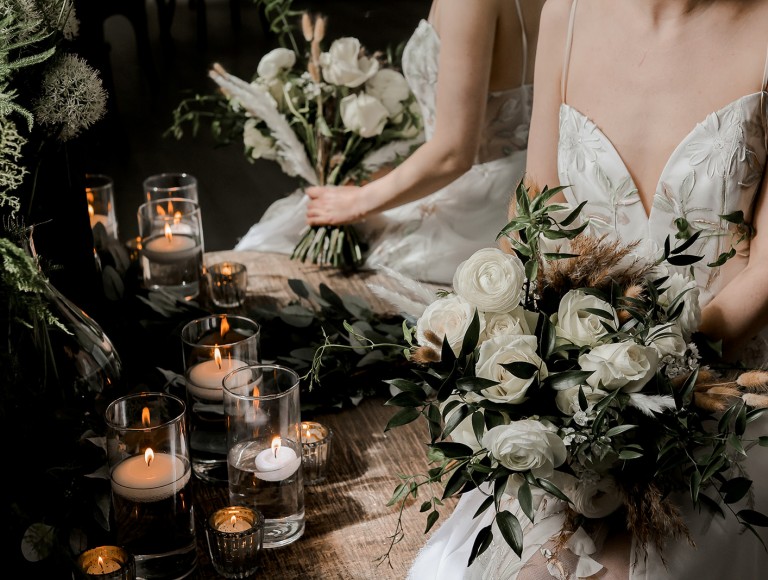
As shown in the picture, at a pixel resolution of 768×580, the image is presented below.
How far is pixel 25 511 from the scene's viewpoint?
3.19 ft

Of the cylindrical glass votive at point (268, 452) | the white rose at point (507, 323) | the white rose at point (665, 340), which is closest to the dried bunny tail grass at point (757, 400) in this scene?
the white rose at point (665, 340)

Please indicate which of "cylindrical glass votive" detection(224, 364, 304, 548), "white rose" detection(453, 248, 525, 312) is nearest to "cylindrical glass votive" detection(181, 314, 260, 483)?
"cylindrical glass votive" detection(224, 364, 304, 548)

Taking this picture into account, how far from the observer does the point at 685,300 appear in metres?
1.01

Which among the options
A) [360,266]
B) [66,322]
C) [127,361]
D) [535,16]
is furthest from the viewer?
[360,266]

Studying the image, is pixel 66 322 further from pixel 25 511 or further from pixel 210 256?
pixel 210 256

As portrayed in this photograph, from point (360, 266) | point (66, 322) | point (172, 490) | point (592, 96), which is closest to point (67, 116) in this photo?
point (66, 322)

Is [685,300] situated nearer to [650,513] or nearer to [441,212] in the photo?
[650,513]

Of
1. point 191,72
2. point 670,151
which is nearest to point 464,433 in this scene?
point 670,151

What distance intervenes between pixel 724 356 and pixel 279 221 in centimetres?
118

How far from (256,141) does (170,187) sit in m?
0.30

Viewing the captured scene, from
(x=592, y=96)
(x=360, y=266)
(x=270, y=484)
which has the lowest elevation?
(x=360, y=266)

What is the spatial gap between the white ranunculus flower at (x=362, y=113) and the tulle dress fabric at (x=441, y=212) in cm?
26

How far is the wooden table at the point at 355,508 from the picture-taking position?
107 cm

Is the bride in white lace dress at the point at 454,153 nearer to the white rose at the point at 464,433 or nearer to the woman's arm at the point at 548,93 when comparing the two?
the woman's arm at the point at 548,93
